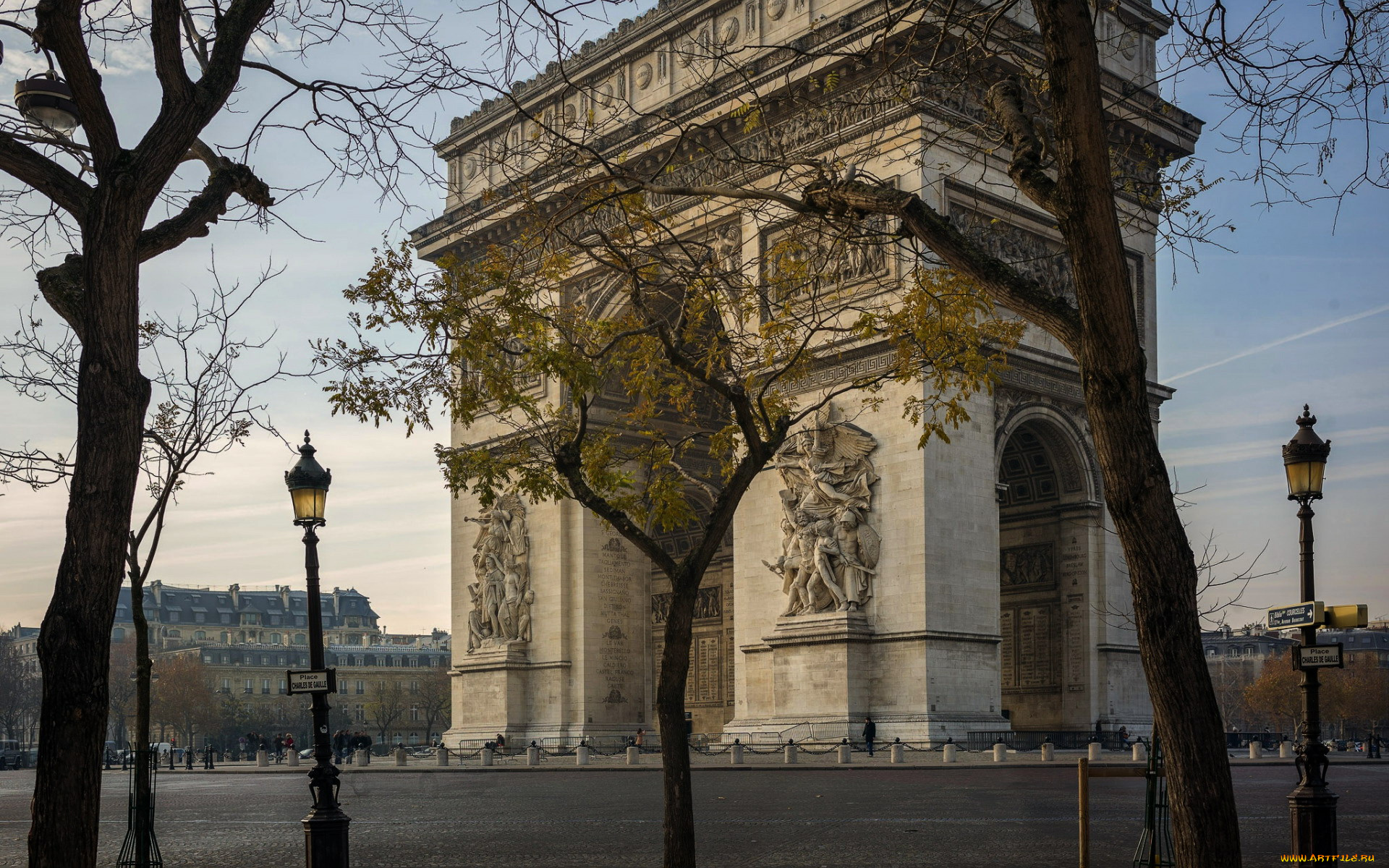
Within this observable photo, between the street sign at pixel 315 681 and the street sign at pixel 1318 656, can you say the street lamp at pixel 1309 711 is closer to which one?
the street sign at pixel 1318 656

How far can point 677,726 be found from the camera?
37.1ft

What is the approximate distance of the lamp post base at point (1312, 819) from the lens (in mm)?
12766

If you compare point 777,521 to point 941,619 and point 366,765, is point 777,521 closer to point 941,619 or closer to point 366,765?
point 941,619

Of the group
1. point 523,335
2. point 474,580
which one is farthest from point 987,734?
point 523,335

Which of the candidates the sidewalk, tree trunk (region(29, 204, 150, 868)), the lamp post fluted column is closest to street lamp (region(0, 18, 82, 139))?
tree trunk (region(29, 204, 150, 868))

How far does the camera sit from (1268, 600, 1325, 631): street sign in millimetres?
13023

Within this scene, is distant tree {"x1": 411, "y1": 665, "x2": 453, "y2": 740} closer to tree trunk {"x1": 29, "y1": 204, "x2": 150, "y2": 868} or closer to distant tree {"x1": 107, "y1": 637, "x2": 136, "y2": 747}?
distant tree {"x1": 107, "y1": 637, "x2": 136, "y2": 747}

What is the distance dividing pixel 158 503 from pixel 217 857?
4.02m

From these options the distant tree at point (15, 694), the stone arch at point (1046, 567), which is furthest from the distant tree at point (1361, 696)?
the distant tree at point (15, 694)

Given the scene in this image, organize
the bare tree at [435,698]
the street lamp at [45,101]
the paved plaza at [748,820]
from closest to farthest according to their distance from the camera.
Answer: the street lamp at [45,101] → the paved plaza at [748,820] → the bare tree at [435,698]

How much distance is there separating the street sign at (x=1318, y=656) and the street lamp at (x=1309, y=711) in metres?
0.08

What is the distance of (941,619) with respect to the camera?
99.7ft

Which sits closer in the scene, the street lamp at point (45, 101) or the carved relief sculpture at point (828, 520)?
the street lamp at point (45, 101)

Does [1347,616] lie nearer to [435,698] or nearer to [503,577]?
[503,577]
